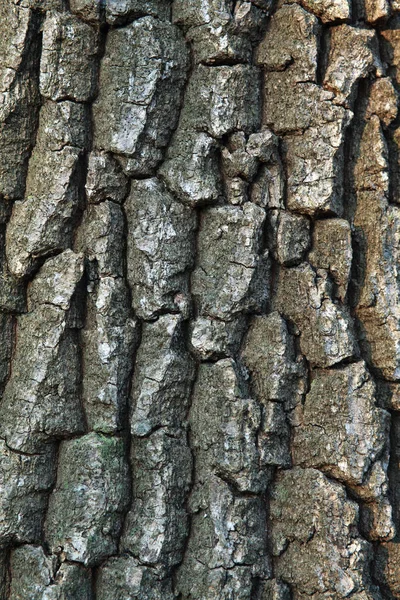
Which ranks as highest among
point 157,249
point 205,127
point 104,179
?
point 205,127

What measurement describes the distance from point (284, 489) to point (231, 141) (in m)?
0.86

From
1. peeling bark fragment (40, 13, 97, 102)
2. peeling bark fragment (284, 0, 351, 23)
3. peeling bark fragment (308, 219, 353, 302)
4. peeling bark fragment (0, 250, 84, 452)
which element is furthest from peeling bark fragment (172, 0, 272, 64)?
peeling bark fragment (0, 250, 84, 452)

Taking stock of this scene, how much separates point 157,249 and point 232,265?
0.19 metres

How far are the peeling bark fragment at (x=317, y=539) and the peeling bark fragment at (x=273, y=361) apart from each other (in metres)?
0.20

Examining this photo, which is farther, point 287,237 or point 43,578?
point 287,237

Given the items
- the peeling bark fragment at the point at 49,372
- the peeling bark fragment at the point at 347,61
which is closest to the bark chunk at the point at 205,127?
the peeling bark fragment at the point at 347,61

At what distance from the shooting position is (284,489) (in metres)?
1.69

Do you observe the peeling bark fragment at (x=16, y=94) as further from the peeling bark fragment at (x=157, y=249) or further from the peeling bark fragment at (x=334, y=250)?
the peeling bark fragment at (x=334, y=250)

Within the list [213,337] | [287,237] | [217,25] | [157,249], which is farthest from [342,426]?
[217,25]

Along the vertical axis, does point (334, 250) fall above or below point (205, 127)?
below

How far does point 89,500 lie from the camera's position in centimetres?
162

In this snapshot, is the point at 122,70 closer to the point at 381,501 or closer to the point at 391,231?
the point at 391,231

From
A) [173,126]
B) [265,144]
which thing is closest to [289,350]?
[265,144]

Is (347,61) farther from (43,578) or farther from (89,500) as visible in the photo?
(43,578)
